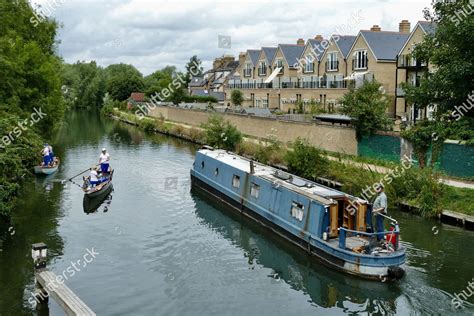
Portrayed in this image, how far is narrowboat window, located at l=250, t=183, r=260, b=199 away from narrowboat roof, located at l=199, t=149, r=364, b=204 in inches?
17.5

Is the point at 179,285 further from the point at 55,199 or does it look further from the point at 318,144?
the point at 318,144

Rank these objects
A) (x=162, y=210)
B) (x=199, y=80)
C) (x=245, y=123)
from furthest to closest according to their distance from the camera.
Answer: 1. (x=199, y=80)
2. (x=245, y=123)
3. (x=162, y=210)

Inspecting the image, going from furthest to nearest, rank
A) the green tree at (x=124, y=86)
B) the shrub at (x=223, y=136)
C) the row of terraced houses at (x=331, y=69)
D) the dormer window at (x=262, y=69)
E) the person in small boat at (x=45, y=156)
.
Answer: the green tree at (x=124, y=86)
the dormer window at (x=262, y=69)
the row of terraced houses at (x=331, y=69)
the shrub at (x=223, y=136)
the person in small boat at (x=45, y=156)

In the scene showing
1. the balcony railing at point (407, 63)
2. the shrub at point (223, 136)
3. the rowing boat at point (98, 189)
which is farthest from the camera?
the balcony railing at point (407, 63)

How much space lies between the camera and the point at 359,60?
49.1 meters

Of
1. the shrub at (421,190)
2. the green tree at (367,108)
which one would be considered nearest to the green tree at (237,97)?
the green tree at (367,108)

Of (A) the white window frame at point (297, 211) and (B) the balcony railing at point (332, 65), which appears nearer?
(A) the white window frame at point (297, 211)

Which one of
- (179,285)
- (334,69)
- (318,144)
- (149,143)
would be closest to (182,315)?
(179,285)

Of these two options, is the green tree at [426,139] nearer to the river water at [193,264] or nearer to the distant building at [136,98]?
the river water at [193,264]

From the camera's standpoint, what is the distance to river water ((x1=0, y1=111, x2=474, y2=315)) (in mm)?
13641

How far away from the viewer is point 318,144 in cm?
3428

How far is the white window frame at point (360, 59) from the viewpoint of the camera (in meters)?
48.4

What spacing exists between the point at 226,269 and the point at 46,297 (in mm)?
5434

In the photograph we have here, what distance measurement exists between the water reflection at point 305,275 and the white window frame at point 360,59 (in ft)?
101
